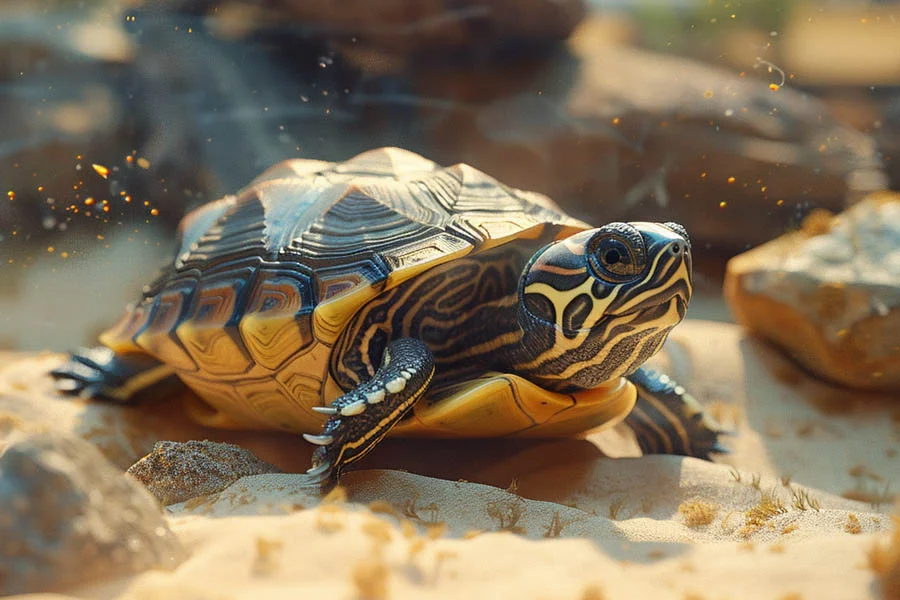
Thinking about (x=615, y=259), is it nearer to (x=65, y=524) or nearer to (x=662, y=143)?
(x=65, y=524)

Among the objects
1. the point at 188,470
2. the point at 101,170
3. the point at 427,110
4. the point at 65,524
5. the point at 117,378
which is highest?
the point at 427,110

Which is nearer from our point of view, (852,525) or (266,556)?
(266,556)

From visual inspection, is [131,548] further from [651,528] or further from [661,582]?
[651,528]

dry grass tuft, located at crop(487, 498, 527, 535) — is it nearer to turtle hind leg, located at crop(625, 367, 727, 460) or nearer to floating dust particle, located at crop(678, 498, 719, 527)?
floating dust particle, located at crop(678, 498, 719, 527)

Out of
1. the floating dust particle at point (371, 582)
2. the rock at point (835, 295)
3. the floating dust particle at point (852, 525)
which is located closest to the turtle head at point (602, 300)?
the floating dust particle at point (852, 525)

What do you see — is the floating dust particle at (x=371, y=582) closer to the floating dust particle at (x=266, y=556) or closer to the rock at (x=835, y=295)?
the floating dust particle at (x=266, y=556)

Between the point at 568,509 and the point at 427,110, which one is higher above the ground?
the point at 427,110

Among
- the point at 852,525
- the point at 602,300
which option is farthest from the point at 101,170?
the point at 852,525

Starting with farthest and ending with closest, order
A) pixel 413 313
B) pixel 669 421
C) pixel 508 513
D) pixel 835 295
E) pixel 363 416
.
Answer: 1. pixel 835 295
2. pixel 669 421
3. pixel 413 313
4. pixel 363 416
5. pixel 508 513

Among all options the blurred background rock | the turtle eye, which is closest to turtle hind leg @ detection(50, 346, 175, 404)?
the blurred background rock
